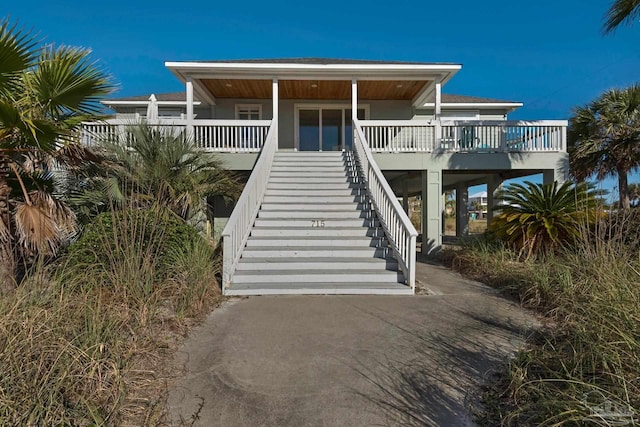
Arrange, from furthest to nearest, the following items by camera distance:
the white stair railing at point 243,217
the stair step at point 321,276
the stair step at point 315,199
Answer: the stair step at point 315,199 < the stair step at point 321,276 < the white stair railing at point 243,217

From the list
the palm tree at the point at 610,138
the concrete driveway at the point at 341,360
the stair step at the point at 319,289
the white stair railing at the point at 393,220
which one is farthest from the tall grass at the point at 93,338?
the palm tree at the point at 610,138

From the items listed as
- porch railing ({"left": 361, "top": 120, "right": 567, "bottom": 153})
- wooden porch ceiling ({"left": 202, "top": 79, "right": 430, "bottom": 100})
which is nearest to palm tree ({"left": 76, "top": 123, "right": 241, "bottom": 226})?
porch railing ({"left": 361, "top": 120, "right": 567, "bottom": 153})

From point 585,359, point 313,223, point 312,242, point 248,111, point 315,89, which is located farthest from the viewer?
point 248,111

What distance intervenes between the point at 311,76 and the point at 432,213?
5.56 meters

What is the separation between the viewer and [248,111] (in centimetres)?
1475

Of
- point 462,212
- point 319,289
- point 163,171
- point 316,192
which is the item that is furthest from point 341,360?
point 462,212

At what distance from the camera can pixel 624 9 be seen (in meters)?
6.89

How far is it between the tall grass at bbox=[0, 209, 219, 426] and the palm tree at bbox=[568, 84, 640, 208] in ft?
41.9

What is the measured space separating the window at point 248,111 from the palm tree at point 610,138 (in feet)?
36.6

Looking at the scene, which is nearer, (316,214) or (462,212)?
Answer: (316,214)

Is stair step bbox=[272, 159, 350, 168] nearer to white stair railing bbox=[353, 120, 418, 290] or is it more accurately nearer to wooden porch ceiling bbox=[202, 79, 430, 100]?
white stair railing bbox=[353, 120, 418, 290]

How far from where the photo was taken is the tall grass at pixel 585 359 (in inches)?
89.2

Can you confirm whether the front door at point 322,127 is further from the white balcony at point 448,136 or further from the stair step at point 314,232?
the stair step at point 314,232

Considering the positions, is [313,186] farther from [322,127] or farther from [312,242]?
[322,127]
